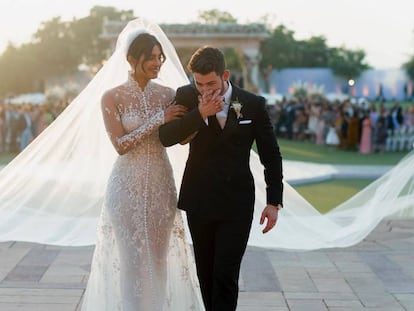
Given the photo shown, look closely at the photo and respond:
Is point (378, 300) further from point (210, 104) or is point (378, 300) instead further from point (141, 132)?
point (210, 104)

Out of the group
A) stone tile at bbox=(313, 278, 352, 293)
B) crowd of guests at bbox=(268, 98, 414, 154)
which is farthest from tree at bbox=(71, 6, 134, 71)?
stone tile at bbox=(313, 278, 352, 293)

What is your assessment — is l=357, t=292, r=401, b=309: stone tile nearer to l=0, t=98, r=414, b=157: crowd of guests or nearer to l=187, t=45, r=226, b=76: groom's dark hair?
l=187, t=45, r=226, b=76: groom's dark hair

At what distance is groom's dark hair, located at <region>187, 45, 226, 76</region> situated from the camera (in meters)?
3.73

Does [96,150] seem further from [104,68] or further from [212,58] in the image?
[212,58]

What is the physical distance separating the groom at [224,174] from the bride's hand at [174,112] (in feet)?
0.12

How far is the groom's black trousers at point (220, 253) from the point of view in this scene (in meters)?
3.97

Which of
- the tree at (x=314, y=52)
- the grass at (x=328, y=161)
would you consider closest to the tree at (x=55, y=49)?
the tree at (x=314, y=52)

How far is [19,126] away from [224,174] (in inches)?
739

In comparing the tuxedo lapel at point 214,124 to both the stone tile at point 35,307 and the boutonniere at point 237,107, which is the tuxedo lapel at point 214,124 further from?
the stone tile at point 35,307

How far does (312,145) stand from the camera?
84.3ft

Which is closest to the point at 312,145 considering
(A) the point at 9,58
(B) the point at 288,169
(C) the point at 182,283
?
(B) the point at 288,169

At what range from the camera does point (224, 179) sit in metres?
3.99

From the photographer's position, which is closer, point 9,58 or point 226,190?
point 226,190

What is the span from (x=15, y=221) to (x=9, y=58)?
7411cm
